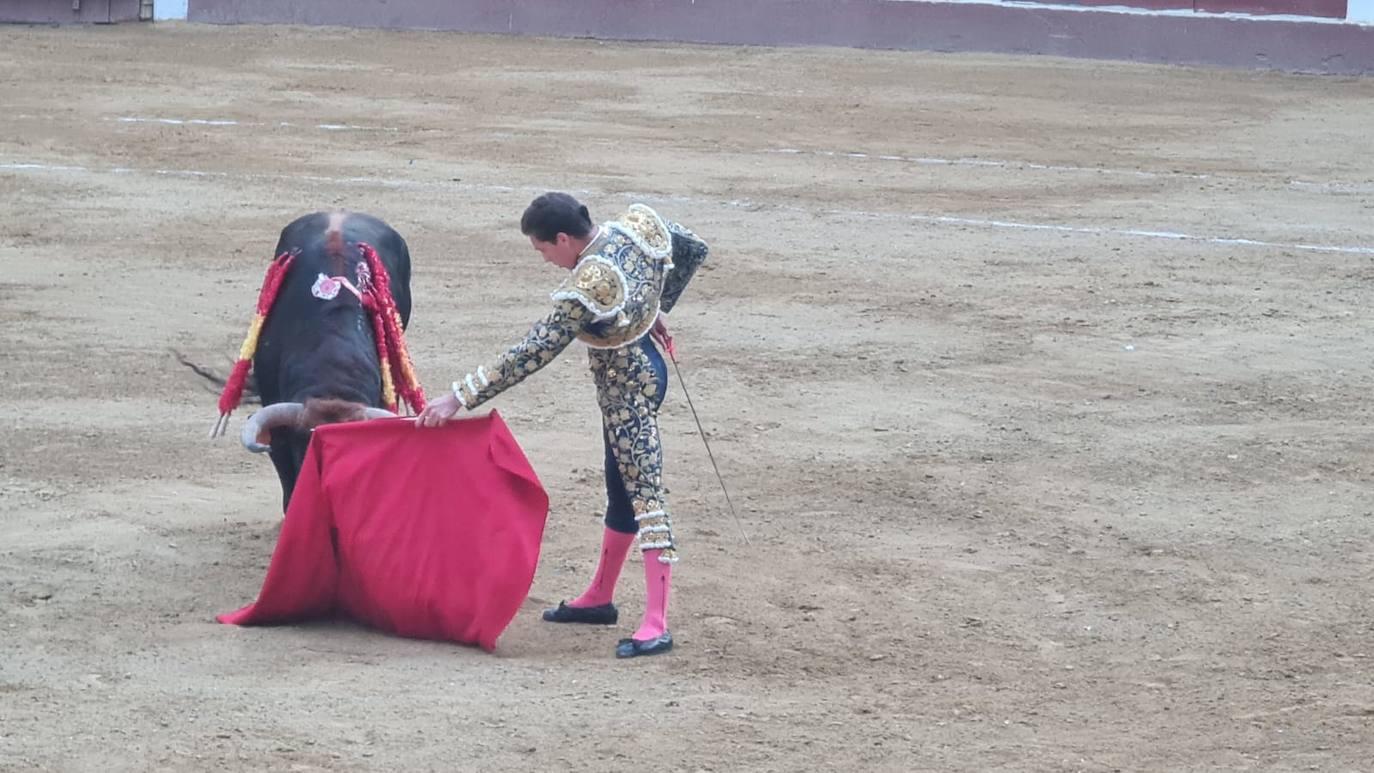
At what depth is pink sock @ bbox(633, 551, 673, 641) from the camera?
5.47 metres

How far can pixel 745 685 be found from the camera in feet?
17.3

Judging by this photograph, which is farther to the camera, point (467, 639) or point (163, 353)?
point (163, 353)

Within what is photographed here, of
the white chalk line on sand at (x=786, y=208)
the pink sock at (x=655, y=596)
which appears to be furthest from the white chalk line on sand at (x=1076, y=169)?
the pink sock at (x=655, y=596)

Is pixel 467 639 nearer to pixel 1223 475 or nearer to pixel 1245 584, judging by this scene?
pixel 1245 584

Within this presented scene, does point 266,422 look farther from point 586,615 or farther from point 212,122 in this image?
point 212,122

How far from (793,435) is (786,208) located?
4933mm

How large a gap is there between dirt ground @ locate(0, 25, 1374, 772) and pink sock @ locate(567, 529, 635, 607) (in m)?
0.12

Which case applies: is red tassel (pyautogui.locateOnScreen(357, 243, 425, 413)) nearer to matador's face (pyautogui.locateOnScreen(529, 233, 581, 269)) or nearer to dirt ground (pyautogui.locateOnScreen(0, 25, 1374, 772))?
dirt ground (pyautogui.locateOnScreen(0, 25, 1374, 772))

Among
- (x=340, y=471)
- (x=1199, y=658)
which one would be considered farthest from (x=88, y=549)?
(x=1199, y=658)

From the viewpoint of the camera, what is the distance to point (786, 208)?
41.8 feet

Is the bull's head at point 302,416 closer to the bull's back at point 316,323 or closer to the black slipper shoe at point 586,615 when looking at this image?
the bull's back at point 316,323

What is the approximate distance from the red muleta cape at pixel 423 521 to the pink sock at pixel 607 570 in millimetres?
240

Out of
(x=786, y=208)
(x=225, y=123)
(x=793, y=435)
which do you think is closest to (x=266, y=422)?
(x=793, y=435)

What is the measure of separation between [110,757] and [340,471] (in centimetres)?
120
